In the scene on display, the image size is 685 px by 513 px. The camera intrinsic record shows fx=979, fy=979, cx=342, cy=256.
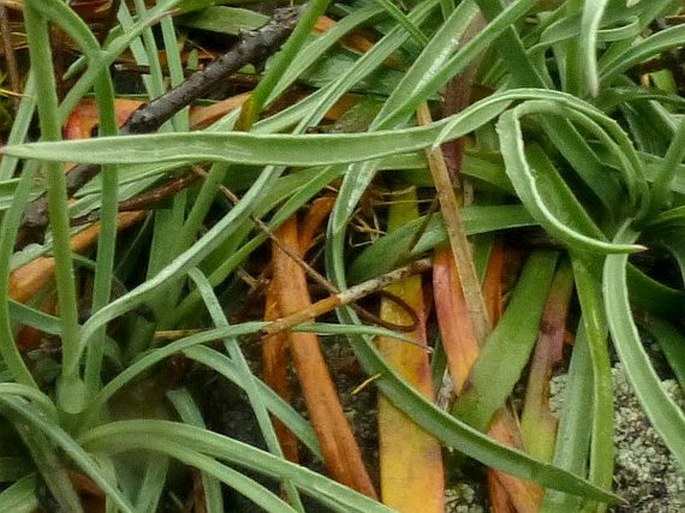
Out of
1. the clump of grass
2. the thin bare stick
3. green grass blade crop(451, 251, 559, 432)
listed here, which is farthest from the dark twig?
green grass blade crop(451, 251, 559, 432)

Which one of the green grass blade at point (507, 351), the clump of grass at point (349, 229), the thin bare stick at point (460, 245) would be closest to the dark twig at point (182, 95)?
the clump of grass at point (349, 229)

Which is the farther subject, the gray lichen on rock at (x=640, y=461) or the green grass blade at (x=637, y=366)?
the gray lichen on rock at (x=640, y=461)

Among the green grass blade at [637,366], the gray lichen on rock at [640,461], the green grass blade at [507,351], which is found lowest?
the gray lichen on rock at [640,461]

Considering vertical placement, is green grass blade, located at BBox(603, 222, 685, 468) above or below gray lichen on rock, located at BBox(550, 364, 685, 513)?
above

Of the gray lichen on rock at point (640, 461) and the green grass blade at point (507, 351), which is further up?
the green grass blade at point (507, 351)

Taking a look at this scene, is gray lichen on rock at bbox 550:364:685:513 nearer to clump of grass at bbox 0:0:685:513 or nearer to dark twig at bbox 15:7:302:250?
clump of grass at bbox 0:0:685:513

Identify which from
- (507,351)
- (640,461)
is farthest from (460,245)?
(640,461)

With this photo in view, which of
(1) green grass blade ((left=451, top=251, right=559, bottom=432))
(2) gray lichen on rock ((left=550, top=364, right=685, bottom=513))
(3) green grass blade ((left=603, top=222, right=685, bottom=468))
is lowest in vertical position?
(2) gray lichen on rock ((left=550, top=364, right=685, bottom=513))

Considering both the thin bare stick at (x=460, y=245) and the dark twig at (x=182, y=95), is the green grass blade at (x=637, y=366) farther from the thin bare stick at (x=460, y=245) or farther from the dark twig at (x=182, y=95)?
the dark twig at (x=182, y=95)
